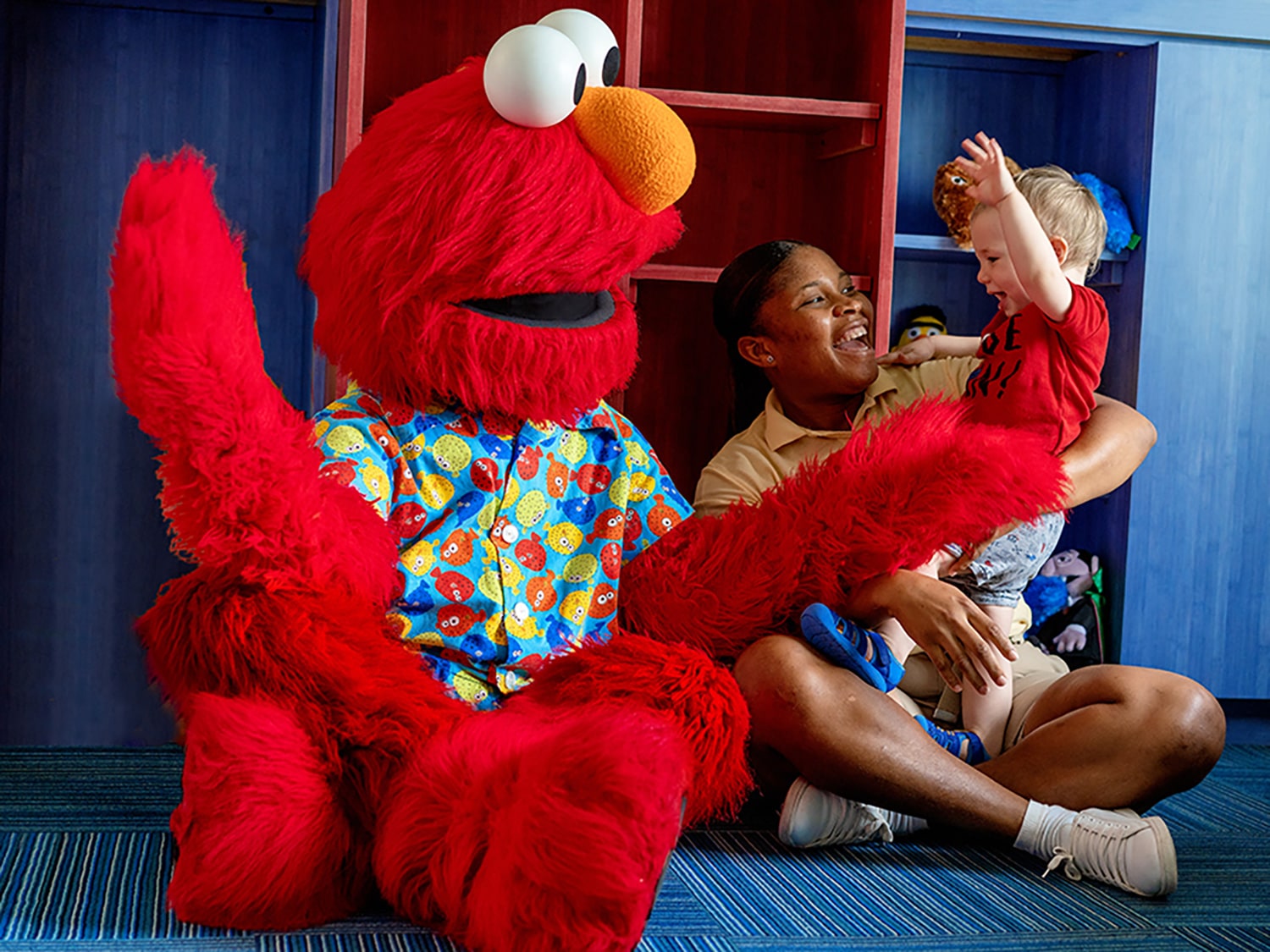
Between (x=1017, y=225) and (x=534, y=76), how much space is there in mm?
652

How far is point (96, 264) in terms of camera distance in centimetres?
224

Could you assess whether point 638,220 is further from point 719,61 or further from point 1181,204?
point 1181,204

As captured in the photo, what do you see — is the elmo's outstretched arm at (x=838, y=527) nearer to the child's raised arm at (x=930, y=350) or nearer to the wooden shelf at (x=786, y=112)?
the child's raised arm at (x=930, y=350)

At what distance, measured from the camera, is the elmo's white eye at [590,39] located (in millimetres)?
1377

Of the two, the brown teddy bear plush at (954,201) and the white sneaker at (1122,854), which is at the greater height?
the brown teddy bear plush at (954,201)

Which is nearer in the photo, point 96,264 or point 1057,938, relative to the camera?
point 1057,938

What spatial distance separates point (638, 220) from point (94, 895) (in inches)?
34.3

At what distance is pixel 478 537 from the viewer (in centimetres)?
137

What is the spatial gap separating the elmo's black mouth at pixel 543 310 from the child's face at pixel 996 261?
24.4 inches

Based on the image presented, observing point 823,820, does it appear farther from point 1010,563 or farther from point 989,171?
point 989,171

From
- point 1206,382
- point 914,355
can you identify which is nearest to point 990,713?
point 914,355

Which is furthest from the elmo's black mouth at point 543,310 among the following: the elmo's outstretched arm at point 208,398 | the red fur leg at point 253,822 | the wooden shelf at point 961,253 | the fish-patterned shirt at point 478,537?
the wooden shelf at point 961,253

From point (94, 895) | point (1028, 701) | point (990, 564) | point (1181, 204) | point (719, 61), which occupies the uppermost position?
point (719, 61)

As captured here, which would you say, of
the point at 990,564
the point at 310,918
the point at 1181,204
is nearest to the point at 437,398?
the point at 310,918
